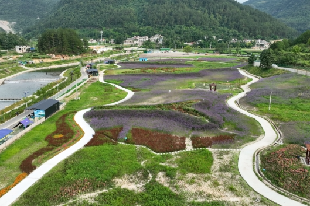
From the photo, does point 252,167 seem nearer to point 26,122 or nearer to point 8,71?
point 26,122

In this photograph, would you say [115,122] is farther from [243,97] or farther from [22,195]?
[243,97]

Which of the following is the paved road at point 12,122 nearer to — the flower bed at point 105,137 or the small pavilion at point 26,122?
the small pavilion at point 26,122

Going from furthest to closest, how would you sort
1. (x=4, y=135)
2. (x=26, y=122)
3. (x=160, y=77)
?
1. (x=160, y=77)
2. (x=26, y=122)
3. (x=4, y=135)

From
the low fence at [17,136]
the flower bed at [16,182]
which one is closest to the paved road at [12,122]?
the low fence at [17,136]

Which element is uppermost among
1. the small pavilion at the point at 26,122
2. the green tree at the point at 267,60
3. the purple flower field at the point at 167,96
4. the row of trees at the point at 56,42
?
the row of trees at the point at 56,42

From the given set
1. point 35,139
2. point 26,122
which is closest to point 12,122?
point 26,122

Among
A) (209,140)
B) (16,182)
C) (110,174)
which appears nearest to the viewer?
(16,182)

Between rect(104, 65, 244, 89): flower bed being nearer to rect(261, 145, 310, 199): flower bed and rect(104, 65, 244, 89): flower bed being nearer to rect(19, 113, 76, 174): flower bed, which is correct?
rect(19, 113, 76, 174): flower bed
